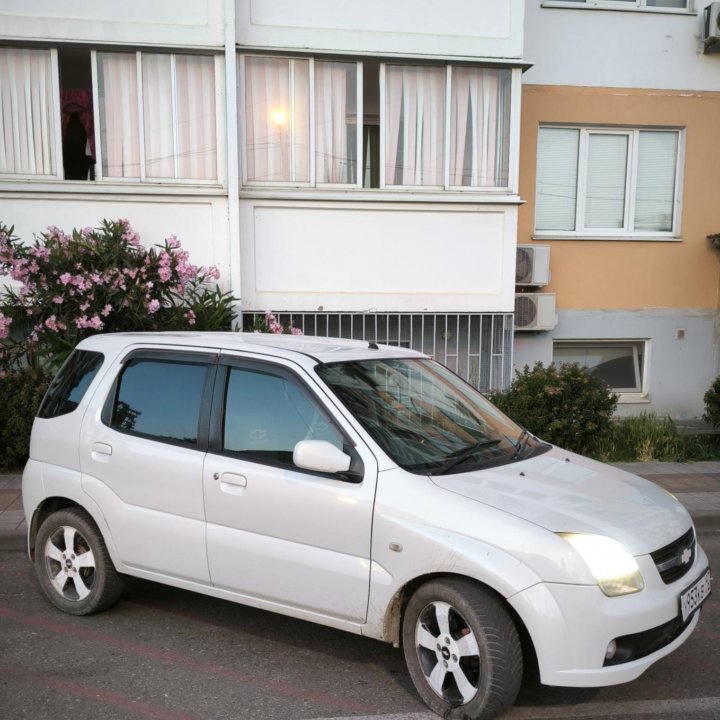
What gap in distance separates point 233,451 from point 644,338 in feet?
26.9

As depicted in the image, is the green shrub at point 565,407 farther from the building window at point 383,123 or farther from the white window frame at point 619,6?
the white window frame at point 619,6

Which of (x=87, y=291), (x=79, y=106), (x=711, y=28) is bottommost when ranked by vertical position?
(x=87, y=291)

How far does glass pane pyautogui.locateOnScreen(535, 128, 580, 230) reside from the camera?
10109 millimetres

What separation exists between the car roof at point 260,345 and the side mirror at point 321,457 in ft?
2.06

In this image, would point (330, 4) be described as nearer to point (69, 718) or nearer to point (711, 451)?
point (711, 451)

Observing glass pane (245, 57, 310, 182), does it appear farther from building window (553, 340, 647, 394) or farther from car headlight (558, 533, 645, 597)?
car headlight (558, 533, 645, 597)

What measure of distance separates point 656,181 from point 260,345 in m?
8.48

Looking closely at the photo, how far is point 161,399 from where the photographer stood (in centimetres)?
410

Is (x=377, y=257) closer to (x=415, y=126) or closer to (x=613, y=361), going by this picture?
(x=415, y=126)

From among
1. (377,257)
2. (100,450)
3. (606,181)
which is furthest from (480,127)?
(100,450)

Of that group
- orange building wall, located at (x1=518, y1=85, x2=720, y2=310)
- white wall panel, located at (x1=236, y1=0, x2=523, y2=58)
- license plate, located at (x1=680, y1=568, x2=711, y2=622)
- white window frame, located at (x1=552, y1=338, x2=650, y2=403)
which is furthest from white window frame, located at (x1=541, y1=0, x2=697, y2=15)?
license plate, located at (x1=680, y1=568, x2=711, y2=622)

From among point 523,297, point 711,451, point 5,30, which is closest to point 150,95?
point 5,30

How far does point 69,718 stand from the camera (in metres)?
3.21

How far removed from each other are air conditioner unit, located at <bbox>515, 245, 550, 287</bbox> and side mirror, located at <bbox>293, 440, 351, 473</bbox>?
6902 millimetres
